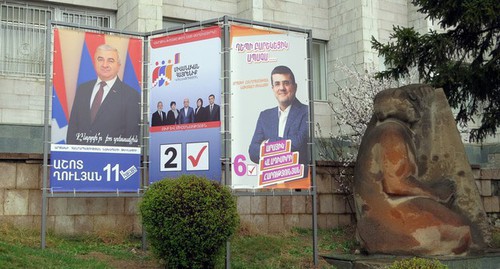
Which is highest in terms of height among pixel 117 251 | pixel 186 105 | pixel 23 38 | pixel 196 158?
pixel 23 38

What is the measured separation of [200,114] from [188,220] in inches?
82.1

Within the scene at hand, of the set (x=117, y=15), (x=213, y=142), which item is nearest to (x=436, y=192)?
(x=213, y=142)

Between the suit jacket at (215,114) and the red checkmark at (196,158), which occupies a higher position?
the suit jacket at (215,114)

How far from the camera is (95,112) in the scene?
10.3 meters

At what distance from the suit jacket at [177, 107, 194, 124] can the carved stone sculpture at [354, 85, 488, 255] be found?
2646 mm

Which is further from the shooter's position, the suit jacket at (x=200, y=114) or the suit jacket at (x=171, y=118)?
the suit jacket at (x=171, y=118)

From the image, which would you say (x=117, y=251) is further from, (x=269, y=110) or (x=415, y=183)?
(x=415, y=183)

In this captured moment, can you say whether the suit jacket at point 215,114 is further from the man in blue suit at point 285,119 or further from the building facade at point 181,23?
the building facade at point 181,23

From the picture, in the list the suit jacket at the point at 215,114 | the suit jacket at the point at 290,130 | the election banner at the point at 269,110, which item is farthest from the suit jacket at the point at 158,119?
the suit jacket at the point at 290,130

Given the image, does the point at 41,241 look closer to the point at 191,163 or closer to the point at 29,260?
the point at 29,260

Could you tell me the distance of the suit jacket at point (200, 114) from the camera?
9.52 metres

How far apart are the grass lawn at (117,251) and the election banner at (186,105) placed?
53.7 inches

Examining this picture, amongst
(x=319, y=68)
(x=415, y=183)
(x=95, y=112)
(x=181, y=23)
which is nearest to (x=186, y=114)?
(x=95, y=112)

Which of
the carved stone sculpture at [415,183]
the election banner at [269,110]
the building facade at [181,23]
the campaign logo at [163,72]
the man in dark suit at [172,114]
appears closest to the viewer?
the carved stone sculpture at [415,183]
